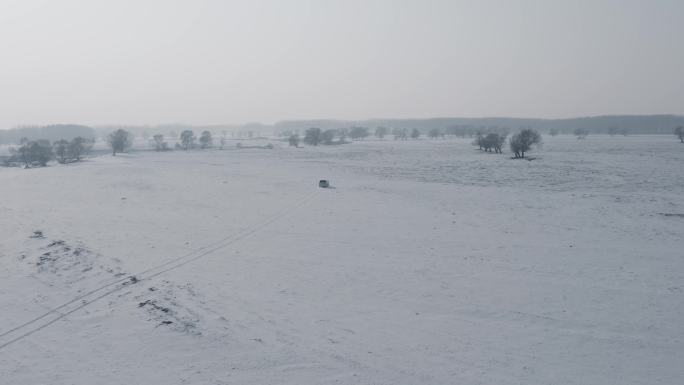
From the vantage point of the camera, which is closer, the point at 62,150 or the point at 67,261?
the point at 67,261

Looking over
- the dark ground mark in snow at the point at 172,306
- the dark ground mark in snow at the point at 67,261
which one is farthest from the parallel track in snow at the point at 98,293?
the dark ground mark in snow at the point at 172,306

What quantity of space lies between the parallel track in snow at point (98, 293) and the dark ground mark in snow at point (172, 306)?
58.6 inches

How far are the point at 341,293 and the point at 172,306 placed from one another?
654 centimetres

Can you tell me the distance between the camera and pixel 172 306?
15.7 meters

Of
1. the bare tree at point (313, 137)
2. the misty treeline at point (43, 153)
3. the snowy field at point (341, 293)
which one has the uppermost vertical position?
the bare tree at point (313, 137)

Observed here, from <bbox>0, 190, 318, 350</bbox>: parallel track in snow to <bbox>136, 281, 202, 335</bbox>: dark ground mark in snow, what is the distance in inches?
58.6

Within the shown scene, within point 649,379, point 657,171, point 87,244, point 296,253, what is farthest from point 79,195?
point 657,171

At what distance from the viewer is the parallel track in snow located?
1384 centimetres

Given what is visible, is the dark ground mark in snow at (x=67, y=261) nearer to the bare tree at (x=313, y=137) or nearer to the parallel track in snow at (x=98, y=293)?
the parallel track in snow at (x=98, y=293)

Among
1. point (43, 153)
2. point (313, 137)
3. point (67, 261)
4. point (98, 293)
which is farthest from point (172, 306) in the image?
point (313, 137)

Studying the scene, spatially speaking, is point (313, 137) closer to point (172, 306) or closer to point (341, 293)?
point (341, 293)

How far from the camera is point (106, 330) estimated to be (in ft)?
46.0

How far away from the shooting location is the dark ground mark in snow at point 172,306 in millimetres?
14370

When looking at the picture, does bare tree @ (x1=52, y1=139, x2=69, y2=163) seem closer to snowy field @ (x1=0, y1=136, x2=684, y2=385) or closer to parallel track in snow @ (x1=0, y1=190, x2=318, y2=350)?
snowy field @ (x1=0, y1=136, x2=684, y2=385)
